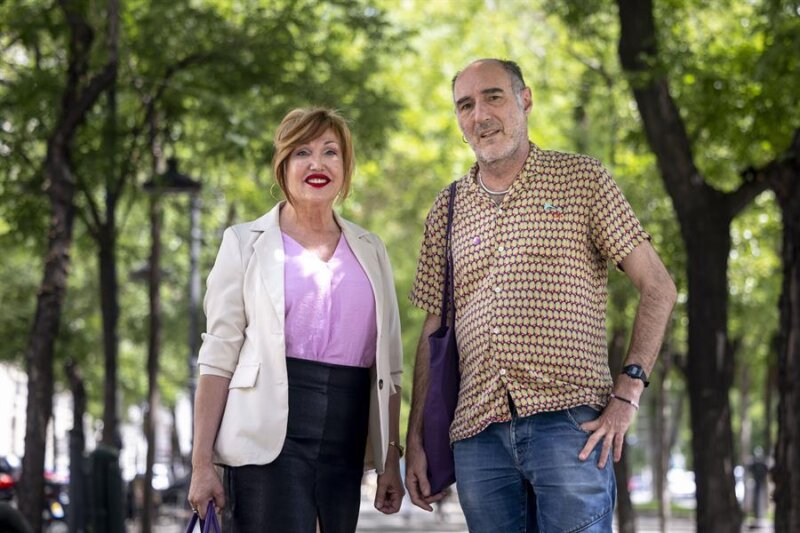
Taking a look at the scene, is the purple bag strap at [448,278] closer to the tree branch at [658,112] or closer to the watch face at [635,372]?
the watch face at [635,372]

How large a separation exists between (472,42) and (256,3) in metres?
12.6

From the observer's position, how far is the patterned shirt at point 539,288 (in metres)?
4.91

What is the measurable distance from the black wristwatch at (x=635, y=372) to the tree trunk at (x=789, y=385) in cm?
755

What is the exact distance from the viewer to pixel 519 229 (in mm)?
5066

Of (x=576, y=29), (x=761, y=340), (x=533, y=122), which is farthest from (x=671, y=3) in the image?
(x=761, y=340)

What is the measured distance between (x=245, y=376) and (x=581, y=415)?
1111 millimetres

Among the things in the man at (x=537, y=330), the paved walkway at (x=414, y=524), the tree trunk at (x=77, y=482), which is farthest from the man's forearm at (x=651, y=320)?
the paved walkway at (x=414, y=524)

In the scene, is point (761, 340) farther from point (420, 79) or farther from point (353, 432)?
point (353, 432)

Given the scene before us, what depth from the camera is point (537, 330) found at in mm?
4945

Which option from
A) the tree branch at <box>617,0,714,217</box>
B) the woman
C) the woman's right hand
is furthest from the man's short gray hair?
the tree branch at <box>617,0,714,217</box>

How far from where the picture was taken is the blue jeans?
15.7ft

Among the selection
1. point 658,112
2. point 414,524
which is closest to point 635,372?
point 658,112

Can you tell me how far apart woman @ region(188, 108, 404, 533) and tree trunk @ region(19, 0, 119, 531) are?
27.4 ft

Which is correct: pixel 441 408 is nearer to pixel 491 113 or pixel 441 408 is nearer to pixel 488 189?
pixel 488 189
